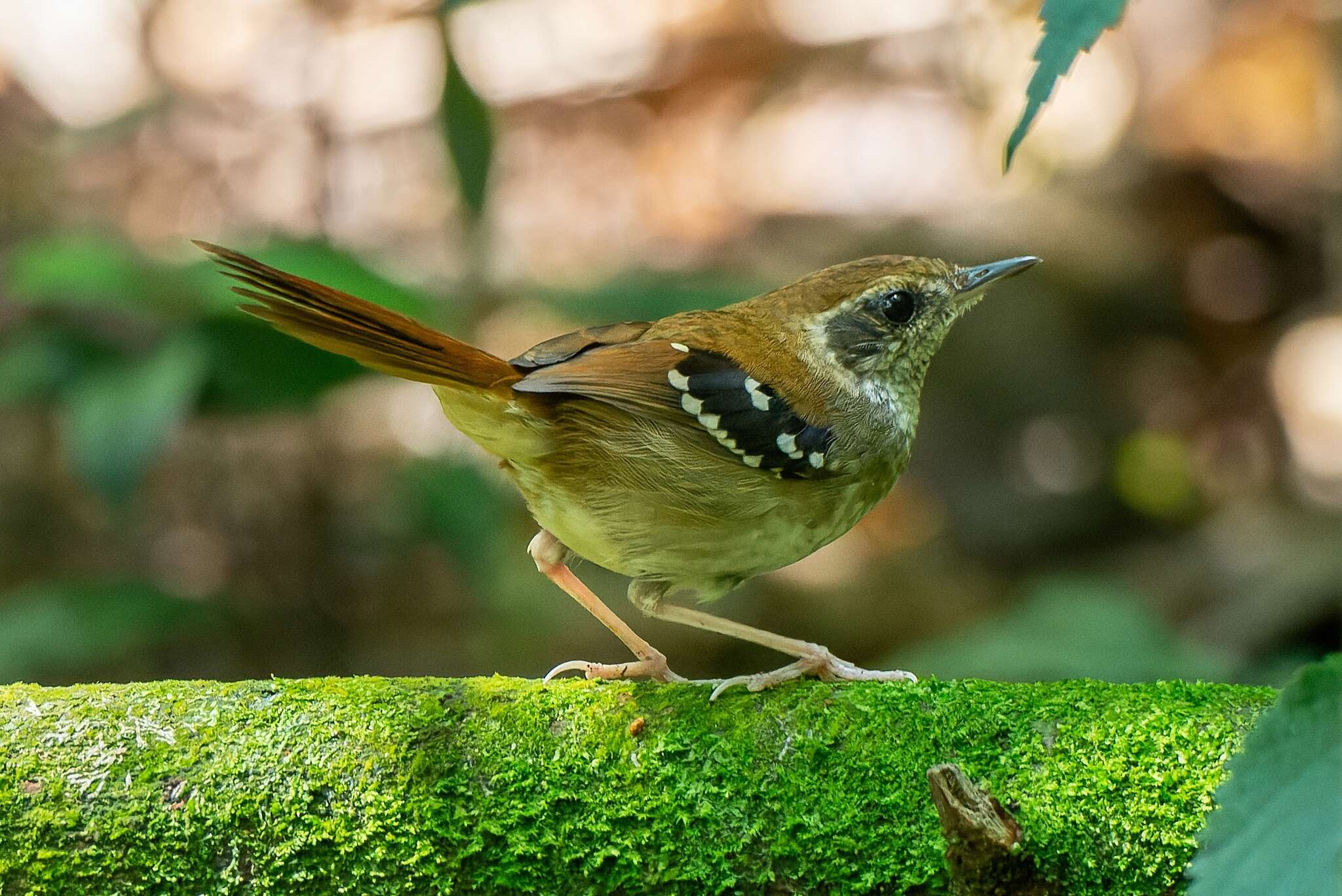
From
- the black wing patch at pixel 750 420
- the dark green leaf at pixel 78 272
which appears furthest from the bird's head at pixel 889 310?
the dark green leaf at pixel 78 272

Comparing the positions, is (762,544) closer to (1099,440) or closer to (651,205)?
(1099,440)

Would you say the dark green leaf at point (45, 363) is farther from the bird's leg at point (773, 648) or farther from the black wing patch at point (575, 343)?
the bird's leg at point (773, 648)

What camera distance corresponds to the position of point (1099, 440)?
6613 millimetres

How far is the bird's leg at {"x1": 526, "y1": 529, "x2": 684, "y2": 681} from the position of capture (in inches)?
102

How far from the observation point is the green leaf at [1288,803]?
0.98 m

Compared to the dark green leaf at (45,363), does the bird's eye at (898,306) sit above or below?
above

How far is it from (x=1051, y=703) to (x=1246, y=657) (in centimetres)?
364

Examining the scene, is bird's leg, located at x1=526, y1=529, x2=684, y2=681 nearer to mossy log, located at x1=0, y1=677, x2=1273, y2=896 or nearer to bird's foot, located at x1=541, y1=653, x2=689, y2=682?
bird's foot, located at x1=541, y1=653, x2=689, y2=682

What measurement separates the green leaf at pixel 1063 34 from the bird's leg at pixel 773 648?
1332mm

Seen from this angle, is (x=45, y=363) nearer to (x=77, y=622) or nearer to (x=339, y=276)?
(x=77, y=622)

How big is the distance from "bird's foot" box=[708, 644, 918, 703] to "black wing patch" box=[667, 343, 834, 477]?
43cm

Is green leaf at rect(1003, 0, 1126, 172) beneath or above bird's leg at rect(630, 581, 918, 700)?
above

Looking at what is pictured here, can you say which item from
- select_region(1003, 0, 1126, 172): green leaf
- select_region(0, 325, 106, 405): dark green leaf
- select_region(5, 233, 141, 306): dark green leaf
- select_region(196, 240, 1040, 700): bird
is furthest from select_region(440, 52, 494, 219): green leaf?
select_region(1003, 0, 1126, 172): green leaf

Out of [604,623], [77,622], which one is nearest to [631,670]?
[604,623]
